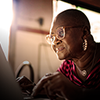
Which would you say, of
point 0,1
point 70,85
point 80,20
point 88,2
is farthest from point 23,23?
point 70,85

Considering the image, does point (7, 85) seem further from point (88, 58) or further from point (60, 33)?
point (88, 58)

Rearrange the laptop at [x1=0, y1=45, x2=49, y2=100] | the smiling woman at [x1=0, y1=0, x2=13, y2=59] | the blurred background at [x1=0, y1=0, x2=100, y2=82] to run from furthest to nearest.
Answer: the blurred background at [x1=0, y1=0, x2=100, y2=82] → the smiling woman at [x1=0, y1=0, x2=13, y2=59] → the laptop at [x1=0, y1=45, x2=49, y2=100]

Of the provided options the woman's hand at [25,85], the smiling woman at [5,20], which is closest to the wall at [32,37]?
the smiling woman at [5,20]

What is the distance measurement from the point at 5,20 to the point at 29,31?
0.57m

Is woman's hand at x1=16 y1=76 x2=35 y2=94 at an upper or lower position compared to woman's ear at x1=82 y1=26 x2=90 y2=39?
lower

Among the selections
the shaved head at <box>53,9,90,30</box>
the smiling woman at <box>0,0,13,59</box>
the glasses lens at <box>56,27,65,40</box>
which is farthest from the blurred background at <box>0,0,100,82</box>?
the glasses lens at <box>56,27,65,40</box>

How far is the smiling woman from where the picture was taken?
2.21m

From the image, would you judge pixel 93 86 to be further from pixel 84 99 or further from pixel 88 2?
pixel 88 2

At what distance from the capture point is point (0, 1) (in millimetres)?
2184

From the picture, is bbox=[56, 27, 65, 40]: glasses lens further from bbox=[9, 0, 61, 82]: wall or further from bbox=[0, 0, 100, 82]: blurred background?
bbox=[9, 0, 61, 82]: wall

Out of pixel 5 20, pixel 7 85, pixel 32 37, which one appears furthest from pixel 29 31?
pixel 7 85

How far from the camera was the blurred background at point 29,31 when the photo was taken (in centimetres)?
235

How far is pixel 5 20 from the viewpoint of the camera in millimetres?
2271

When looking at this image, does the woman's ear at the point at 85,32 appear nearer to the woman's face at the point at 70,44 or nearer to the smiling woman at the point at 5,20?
the woman's face at the point at 70,44
